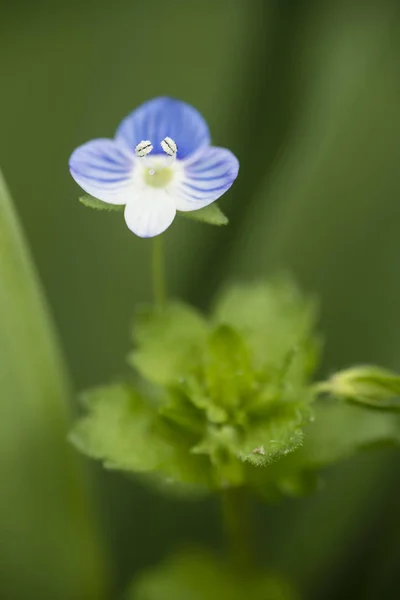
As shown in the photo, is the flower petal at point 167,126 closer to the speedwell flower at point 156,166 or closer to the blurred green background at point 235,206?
the speedwell flower at point 156,166

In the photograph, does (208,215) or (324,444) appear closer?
(208,215)

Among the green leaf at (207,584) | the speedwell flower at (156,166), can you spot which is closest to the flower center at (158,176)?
the speedwell flower at (156,166)

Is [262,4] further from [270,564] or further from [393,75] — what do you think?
[270,564]

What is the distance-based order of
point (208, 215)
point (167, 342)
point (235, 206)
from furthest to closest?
point (235, 206)
point (167, 342)
point (208, 215)

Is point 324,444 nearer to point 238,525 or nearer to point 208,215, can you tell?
point 238,525

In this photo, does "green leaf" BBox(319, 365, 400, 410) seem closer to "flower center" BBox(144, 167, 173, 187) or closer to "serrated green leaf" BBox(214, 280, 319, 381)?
"serrated green leaf" BBox(214, 280, 319, 381)

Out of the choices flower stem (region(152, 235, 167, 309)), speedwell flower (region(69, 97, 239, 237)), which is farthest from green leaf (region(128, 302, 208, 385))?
speedwell flower (region(69, 97, 239, 237))

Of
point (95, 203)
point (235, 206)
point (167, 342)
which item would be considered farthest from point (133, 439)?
point (235, 206)
